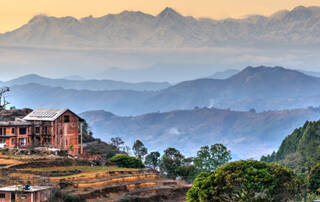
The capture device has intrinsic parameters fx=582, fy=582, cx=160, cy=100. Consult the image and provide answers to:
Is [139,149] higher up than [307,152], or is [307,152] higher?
[139,149]

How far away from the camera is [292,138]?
12988 cm

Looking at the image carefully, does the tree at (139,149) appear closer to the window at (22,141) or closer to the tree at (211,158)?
the tree at (211,158)

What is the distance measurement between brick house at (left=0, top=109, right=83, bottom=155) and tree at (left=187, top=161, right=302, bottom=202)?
115 ft

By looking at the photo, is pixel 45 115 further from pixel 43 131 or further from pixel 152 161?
pixel 152 161

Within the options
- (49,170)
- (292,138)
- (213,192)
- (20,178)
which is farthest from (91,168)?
(292,138)

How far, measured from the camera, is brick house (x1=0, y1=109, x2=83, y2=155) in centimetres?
8319

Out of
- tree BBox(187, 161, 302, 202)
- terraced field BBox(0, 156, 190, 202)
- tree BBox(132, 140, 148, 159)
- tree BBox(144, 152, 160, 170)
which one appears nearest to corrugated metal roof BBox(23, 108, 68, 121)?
terraced field BBox(0, 156, 190, 202)

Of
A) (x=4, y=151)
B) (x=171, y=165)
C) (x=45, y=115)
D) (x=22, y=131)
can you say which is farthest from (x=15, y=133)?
(x=171, y=165)

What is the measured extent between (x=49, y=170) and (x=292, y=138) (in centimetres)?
7507

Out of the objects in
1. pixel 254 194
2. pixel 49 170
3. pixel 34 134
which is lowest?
pixel 254 194

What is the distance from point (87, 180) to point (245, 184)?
64.5 ft

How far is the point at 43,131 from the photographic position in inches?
3388

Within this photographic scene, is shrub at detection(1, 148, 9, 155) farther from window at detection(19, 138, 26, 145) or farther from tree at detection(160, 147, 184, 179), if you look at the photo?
tree at detection(160, 147, 184, 179)

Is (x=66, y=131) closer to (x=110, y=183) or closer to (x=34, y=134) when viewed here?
(x=34, y=134)
